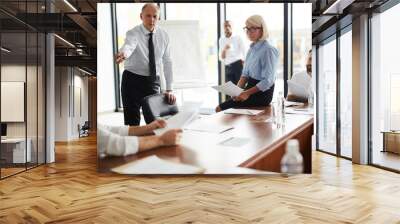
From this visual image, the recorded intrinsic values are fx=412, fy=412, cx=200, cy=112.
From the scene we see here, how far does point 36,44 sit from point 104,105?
241cm

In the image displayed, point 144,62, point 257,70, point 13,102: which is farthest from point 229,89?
point 13,102

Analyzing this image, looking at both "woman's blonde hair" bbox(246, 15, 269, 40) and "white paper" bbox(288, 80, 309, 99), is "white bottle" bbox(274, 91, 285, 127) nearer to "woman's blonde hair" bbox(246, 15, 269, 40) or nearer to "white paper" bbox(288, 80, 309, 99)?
"white paper" bbox(288, 80, 309, 99)

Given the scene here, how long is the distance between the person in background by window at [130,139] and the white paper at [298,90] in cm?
160

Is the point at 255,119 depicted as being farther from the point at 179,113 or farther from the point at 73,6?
the point at 73,6

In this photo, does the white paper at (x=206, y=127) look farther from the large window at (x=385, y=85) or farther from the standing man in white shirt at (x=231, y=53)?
the large window at (x=385, y=85)

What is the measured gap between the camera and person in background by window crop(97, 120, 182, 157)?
537 centimetres

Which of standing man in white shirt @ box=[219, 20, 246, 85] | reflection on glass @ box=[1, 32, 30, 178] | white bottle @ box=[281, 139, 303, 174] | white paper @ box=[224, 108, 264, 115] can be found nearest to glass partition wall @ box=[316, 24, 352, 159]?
white bottle @ box=[281, 139, 303, 174]

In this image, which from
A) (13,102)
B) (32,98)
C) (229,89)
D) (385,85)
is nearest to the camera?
(229,89)

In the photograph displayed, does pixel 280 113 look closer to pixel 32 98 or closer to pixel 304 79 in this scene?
pixel 304 79

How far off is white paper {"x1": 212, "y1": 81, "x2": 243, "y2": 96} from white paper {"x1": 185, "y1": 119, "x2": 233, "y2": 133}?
468mm

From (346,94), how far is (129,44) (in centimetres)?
483

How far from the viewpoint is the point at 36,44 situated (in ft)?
23.1

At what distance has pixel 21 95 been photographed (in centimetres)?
648

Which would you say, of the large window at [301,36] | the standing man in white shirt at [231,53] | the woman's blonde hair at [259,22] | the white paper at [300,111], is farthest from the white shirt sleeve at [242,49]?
the white paper at [300,111]
